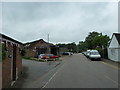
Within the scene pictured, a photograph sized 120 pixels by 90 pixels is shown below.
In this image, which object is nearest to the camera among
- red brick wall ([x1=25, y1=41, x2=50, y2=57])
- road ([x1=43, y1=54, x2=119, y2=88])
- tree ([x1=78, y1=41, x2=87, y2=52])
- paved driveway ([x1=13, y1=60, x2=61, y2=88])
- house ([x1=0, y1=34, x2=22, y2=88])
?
house ([x1=0, y1=34, x2=22, y2=88])

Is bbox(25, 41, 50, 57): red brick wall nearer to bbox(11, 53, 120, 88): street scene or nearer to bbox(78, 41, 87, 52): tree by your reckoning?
bbox(11, 53, 120, 88): street scene

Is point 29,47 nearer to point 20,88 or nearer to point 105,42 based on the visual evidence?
point 105,42

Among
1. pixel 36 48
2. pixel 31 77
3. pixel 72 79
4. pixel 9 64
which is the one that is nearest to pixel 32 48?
pixel 36 48

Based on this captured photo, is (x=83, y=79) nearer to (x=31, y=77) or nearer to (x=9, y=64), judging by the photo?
(x=31, y=77)

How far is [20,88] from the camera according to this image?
34.0ft

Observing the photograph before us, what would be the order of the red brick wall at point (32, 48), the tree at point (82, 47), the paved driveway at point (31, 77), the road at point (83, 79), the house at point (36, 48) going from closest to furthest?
the road at point (83, 79)
the paved driveway at point (31, 77)
the red brick wall at point (32, 48)
the house at point (36, 48)
the tree at point (82, 47)

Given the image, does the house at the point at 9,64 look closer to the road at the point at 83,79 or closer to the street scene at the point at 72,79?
the street scene at the point at 72,79

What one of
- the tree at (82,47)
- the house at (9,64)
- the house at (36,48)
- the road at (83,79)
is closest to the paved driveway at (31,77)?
the house at (9,64)

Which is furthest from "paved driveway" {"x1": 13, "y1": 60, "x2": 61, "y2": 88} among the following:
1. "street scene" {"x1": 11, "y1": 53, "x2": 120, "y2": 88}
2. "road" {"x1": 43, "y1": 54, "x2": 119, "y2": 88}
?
"road" {"x1": 43, "y1": 54, "x2": 119, "y2": 88}

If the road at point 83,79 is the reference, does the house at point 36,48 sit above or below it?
above

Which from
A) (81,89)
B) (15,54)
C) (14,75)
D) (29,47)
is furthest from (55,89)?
(29,47)

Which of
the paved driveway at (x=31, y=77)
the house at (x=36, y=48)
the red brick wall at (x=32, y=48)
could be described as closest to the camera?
the paved driveway at (x=31, y=77)

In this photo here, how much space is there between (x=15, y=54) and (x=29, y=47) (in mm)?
41681

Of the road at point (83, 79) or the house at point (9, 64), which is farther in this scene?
the road at point (83, 79)
